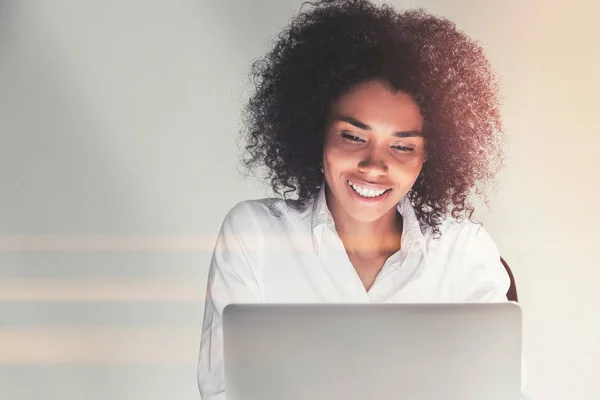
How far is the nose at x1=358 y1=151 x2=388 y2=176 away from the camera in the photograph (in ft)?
5.51

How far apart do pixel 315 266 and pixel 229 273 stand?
24 centimetres

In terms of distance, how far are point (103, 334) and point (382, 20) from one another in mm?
1195

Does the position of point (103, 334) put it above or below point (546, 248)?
below

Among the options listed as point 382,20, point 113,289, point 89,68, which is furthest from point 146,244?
point 382,20

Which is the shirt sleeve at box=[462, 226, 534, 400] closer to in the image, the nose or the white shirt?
the white shirt

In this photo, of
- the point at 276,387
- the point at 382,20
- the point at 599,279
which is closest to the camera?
the point at 276,387

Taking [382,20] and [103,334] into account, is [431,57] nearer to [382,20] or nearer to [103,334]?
[382,20]

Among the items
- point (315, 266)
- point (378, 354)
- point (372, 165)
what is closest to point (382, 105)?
point (372, 165)

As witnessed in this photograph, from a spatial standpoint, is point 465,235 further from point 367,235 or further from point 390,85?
point 390,85

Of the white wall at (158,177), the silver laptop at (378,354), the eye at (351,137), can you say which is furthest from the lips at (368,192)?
the silver laptop at (378,354)

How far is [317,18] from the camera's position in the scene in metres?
1.70

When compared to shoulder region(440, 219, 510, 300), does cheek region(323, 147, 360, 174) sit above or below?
above

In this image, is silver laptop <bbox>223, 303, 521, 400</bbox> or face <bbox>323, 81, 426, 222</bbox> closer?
silver laptop <bbox>223, 303, 521, 400</bbox>

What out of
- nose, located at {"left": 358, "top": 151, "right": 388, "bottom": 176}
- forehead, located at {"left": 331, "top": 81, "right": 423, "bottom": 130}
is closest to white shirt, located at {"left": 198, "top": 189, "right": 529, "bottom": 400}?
nose, located at {"left": 358, "top": 151, "right": 388, "bottom": 176}
